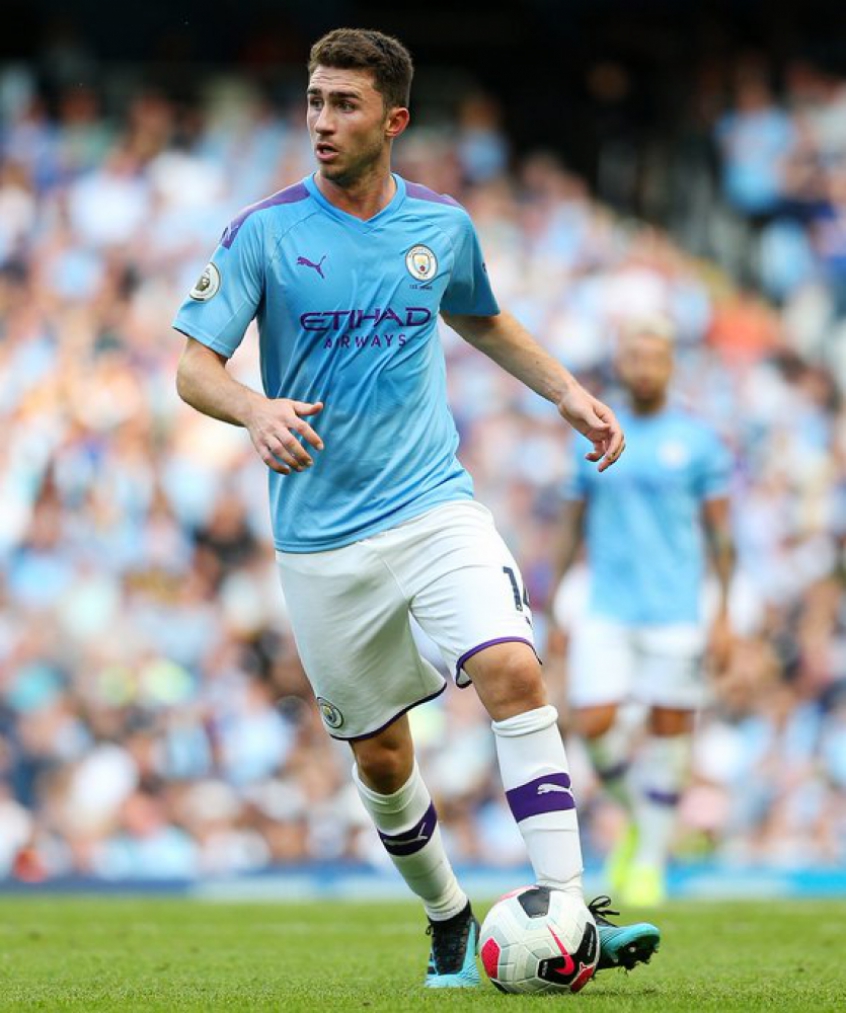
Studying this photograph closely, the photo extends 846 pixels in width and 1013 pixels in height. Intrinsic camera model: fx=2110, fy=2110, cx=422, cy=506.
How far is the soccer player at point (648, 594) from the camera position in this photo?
1065 centimetres

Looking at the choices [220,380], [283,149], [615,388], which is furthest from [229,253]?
[283,149]

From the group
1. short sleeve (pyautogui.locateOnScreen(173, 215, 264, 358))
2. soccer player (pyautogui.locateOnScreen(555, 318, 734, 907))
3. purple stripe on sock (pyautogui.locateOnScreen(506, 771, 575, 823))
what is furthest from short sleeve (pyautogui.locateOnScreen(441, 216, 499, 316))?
soccer player (pyautogui.locateOnScreen(555, 318, 734, 907))

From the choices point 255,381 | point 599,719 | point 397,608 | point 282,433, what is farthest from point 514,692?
point 255,381

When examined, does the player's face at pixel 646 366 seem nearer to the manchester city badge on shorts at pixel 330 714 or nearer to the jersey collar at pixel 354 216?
the jersey collar at pixel 354 216

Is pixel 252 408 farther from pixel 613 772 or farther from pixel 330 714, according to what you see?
pixel 613 772

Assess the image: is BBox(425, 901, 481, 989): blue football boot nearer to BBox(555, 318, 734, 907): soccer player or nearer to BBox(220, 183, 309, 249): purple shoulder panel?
BBox(220, 183, 309, 249): purple shoulder panel

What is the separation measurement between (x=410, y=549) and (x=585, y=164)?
1444 centimetres

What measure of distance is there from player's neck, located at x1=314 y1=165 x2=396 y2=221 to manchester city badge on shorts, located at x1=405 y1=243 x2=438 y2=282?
17 cm

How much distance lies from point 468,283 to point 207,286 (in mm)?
868

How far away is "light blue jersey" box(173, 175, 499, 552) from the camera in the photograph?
6.00 metres

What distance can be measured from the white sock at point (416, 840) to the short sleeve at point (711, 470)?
4.63m

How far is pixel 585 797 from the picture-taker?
45.8ft

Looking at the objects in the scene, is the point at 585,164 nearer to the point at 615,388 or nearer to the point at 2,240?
the point at 615,388

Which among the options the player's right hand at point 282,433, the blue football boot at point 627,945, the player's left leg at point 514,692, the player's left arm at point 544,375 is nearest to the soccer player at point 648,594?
the player's left arm at point 544,375
